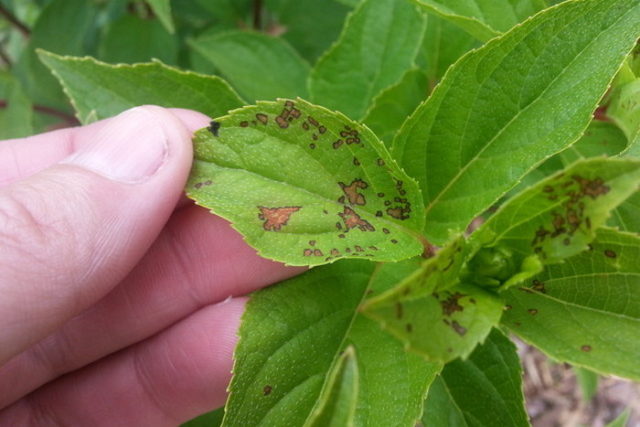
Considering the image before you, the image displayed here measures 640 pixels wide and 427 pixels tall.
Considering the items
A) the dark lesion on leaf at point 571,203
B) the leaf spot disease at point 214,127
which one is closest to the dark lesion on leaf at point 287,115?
the leaf spot disease at point 214,127

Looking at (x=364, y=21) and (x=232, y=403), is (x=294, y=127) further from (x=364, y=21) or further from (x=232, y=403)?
(x=364, y=21)

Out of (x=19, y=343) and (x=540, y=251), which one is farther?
(x=19, y=343)

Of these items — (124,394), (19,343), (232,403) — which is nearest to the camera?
(232,403)

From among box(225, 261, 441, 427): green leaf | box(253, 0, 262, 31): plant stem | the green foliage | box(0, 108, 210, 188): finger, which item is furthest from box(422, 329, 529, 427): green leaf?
box(253, 0, 262, 31): plant stem

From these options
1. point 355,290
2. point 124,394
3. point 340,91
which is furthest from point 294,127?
point 124,394

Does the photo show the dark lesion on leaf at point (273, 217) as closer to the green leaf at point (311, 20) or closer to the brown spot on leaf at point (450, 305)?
the brown spot on leaf at point (450, 305)

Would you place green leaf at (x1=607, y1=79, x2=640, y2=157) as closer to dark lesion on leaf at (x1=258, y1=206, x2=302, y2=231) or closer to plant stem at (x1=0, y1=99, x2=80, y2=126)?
dark lesion on leaf at (x1=258, y1=206, x2=302, y2=231)
